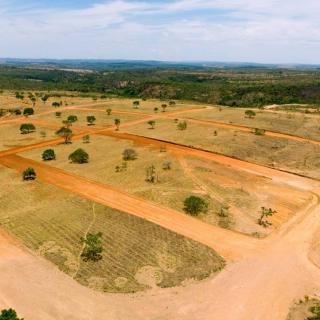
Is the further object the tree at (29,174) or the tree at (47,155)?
the tree at (47,155)

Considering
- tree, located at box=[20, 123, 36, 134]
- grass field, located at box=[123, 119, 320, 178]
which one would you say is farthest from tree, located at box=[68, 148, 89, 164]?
tree, located at box=[20, 123, 36, 134]

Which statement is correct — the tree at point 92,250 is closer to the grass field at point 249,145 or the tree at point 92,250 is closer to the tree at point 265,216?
the tree at point 265,216

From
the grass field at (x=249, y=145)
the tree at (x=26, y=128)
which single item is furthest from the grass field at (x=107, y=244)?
the tree at (x=26, y=128)

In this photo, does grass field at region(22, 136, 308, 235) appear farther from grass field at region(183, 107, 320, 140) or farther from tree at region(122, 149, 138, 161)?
grass field at region(183, 107, 320, 140)

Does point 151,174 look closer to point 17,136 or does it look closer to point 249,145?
point 249,145

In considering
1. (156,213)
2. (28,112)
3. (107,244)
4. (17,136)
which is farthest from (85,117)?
(107,244)
